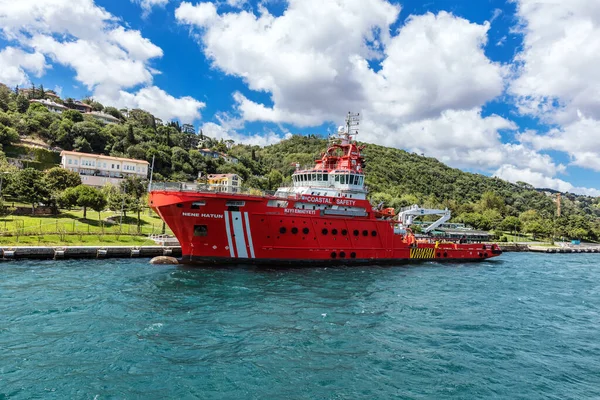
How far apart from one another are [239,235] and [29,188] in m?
26.9

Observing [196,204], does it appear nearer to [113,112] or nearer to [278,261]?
[278,261]

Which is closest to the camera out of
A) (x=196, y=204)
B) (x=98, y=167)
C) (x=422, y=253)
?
(x=196, y=204)

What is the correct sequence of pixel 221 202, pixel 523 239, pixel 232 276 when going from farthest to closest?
pixel 523 239 → pixel 221 202 → pixel 232 276

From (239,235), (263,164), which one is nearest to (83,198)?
(239,235)

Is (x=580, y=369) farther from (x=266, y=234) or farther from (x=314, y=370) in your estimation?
(x=266, y=234)

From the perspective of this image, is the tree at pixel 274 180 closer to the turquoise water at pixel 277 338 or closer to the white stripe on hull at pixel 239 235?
the white stripe on hull at pixel 239 235

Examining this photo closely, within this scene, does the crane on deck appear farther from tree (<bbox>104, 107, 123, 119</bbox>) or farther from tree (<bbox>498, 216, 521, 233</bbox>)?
tree (<bbox>104, 107, 123, 119</bbox>)

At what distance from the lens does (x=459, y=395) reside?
426 inches

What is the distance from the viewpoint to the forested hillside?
8106 cm

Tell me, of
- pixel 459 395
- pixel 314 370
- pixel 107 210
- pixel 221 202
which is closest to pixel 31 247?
pixel 221 202

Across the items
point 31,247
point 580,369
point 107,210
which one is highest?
point 107,210

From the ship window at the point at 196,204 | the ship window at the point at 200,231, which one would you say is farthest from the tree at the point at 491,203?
the ship window at the point at 196,204

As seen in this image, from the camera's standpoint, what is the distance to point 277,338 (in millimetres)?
14117

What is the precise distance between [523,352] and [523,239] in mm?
75891
